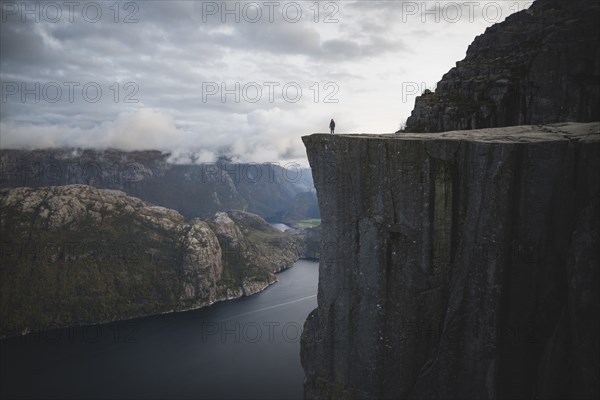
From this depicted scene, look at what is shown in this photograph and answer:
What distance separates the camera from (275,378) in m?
107

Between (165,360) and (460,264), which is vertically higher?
(460,264)

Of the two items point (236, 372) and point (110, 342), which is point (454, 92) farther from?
point (110, 342)

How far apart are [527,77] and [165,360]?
13645 cm

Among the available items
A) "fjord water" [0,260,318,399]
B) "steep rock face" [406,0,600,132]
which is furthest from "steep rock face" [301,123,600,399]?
"fjord water" [0,260,318,399]

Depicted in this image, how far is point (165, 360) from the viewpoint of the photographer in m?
129

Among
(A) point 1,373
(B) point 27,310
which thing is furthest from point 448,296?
(B) point 27,310

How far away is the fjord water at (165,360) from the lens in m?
106

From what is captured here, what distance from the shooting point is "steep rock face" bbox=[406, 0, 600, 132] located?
120ft

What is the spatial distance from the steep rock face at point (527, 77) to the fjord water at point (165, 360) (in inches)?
3364

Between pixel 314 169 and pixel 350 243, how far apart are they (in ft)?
21.8

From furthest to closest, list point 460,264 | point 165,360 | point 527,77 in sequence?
point 165,360 → point 527,77 → point 460,264

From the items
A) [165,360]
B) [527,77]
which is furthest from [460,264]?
[165,360]

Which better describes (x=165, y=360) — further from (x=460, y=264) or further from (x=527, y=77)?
(x=527, y=77)

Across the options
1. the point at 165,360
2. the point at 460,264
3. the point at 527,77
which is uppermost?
the point at 527,77
